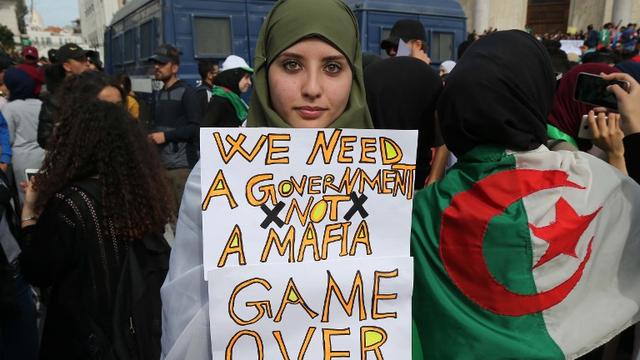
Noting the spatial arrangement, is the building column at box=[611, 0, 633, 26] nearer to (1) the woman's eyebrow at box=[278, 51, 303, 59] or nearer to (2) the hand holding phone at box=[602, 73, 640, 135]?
(2) the hand holding phone at box=[602, 73, 640, 135]

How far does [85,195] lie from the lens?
198cm

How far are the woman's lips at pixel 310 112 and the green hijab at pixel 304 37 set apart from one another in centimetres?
5

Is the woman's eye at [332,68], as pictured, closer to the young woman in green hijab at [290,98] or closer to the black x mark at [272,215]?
the young woman in green hijab at [290,98]

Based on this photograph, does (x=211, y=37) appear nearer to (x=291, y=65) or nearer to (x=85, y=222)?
(x=85, y=222)

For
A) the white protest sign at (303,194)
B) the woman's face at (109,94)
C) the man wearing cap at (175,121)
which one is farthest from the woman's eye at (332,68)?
the man wearing cap at (175,121)

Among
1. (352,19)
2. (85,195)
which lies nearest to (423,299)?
(352,19)

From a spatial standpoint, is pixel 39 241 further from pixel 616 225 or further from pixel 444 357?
pixel 616 225

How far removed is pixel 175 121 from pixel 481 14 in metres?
18.5

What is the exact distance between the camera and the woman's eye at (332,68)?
134 centimetres

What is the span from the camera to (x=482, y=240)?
133cm

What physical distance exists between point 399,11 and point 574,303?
24.1ft

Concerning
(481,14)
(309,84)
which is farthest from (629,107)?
(481,14)

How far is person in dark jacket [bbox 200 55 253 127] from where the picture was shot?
188 inches

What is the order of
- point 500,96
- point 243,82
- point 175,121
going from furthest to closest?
point 243,82
point 175,121
point 500,96
